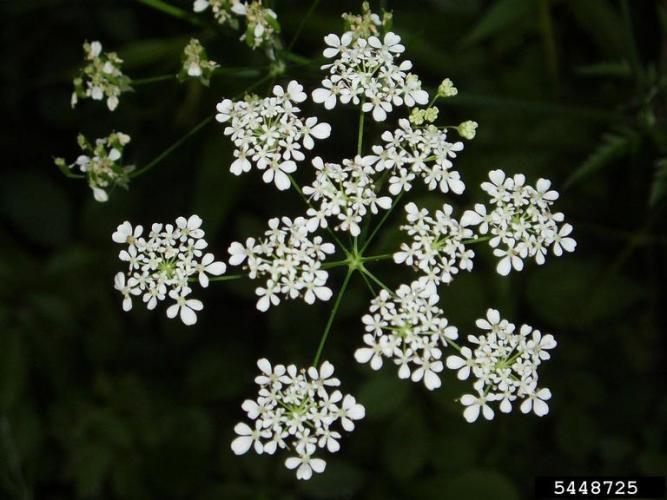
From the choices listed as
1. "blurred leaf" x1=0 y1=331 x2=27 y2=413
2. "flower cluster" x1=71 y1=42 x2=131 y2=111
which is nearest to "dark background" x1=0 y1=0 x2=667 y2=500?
"blurred leaf" x1=0 y1=331 x2=27 y2=413

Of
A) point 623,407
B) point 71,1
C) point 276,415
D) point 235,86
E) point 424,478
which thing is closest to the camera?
point 276,415

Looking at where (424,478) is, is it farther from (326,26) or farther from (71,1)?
(71,1)

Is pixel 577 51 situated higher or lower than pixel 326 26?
higher

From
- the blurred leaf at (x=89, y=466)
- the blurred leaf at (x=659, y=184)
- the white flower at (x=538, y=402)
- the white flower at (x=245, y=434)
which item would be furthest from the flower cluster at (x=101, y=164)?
the blurred leaf at (x=659, y=184)

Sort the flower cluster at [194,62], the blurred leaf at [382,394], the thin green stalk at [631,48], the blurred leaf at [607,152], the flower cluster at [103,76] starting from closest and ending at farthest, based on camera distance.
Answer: the flower cluster at [194,62]
the flower cluster at [103,76]
the blurred leaf at [607,152]
the thin green stalk at [631,48]
the blurred leaf at [382,394]

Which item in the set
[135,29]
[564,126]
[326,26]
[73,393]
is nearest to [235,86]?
[326,26]

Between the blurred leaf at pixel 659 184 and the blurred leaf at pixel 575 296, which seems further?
the blurred leaf at pixel 575 296

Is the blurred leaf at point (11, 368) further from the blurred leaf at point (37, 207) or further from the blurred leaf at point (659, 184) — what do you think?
the blurred leaf at point (659, 184)
